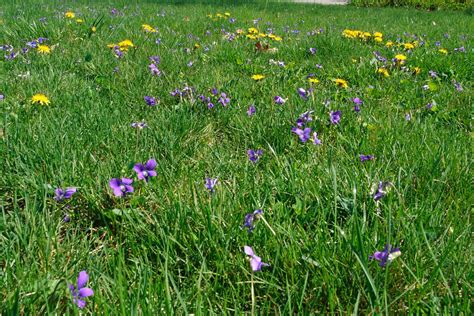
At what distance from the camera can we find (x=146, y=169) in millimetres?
1626

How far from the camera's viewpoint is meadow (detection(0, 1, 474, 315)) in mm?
1222

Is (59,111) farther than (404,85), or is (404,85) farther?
(404,85)

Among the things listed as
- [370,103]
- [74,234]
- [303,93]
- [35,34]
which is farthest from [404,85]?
[35,34]

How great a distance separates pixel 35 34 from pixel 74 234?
13.6 ft

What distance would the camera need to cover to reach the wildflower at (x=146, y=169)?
5.18ft

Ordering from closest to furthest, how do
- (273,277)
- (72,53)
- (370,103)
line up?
(273,277)
(370,103)
(72,53)

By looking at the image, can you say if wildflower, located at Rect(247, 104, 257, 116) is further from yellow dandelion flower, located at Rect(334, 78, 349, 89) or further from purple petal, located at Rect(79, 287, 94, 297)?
purple petal, located at Rect(79, 287, 94, 297)

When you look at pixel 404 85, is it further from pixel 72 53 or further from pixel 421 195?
pixel 72 53

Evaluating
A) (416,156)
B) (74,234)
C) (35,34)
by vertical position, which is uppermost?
(35,34)

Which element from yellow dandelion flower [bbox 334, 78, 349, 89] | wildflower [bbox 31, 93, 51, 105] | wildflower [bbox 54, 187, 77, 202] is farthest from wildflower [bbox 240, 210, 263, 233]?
yellow dandelion flower [bbox 334, 78, 349, 89]

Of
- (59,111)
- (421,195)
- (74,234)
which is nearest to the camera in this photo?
(74,234)

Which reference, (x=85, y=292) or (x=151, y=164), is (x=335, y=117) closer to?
(x=151, y=164)

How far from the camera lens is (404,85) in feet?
11.9

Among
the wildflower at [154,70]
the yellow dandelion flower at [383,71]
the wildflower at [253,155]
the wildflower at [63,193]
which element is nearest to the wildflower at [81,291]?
the wildflower at [63,193]
